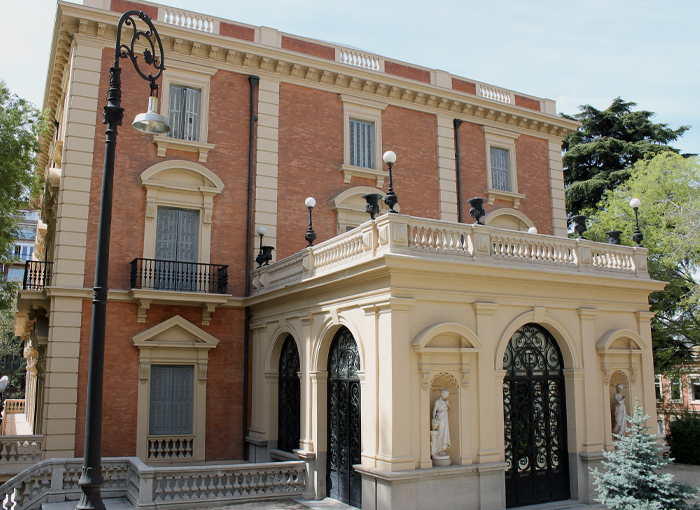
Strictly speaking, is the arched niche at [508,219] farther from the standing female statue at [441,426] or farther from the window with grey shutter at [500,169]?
the standing female statue at [441,426]

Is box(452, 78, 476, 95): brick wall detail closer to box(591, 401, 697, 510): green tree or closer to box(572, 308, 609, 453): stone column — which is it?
box(572, 308, 609, 453): stone column

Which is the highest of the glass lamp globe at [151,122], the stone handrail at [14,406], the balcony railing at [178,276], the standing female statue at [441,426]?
the glass lamp globe at [151,122]

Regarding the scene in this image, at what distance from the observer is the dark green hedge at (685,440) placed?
20.8 metres

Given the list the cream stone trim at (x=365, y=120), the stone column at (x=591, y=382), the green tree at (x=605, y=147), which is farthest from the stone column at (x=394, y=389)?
the green tree at (x=605, y=147)

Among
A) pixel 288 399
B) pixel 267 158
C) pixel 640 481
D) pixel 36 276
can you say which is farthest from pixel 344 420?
pixel 36 276

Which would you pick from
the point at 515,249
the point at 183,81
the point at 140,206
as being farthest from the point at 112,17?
the point at 515,249

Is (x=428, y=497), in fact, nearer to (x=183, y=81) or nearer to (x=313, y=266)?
(x=313, y=266)

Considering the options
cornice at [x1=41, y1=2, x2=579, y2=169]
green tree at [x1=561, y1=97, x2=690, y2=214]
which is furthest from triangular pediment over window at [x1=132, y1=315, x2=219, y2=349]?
green tree at [x1=561, y1=97, x2=690, y2=214]

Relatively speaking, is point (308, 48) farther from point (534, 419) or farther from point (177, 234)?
point (534, 419)

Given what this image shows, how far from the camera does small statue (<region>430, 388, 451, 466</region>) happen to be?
12125 mm

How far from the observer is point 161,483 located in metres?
13.2

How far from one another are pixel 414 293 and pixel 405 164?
9.75 meters

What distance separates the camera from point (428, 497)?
1163cm

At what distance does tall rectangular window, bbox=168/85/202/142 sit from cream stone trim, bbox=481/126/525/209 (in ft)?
34.6
